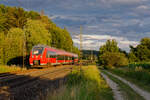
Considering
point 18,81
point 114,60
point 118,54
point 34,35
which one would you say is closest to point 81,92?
point 18,81

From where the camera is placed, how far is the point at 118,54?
162ft

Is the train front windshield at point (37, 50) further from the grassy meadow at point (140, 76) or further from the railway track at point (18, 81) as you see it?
the grassy meadow at point (140, 76)

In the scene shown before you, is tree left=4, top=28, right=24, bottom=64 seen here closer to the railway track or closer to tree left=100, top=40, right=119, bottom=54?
the railway track

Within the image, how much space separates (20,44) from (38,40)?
835 centimetres

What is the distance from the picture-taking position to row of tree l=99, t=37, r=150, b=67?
160 feet

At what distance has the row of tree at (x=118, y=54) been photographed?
48.8 meters

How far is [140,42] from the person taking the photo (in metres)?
77.2

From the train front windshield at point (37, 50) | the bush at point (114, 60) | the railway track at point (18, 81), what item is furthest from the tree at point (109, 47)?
the railway track at point (18, 81)

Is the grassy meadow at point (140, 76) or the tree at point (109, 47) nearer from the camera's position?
the grassy meadow at point (140, 76)

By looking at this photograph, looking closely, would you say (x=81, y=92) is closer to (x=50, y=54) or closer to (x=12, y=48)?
(x=50, y=54)

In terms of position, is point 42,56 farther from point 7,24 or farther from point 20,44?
point 7,24

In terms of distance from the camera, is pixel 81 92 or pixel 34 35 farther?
pixel 34 35

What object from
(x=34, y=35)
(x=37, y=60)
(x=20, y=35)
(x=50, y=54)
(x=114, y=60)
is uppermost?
(x=34, y=35)

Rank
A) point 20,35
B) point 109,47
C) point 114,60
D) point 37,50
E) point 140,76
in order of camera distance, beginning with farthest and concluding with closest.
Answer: point 109,47 < point 114,60 < point 20,35 < point 37,50 < point 140,76
